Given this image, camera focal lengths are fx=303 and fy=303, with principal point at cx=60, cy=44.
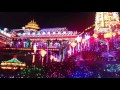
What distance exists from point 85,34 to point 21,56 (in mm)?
1014

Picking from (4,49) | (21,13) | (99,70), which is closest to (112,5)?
(99,70)

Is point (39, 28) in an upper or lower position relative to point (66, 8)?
lower

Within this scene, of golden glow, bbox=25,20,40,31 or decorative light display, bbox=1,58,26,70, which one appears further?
golden glow, bbox=25,20,40,31

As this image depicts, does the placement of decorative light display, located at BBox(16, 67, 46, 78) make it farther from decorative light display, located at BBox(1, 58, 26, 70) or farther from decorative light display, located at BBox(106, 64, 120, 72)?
decorative light display, located at BBox(106, 64, 120, 72)

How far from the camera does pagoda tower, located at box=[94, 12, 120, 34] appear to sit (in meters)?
4.57

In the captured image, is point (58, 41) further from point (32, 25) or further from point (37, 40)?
point (32, 25)

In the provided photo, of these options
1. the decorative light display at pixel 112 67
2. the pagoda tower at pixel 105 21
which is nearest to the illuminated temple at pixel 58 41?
the pagoda tower at pixel 105 21

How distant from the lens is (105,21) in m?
4.61

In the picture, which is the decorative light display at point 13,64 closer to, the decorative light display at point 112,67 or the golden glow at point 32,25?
the golden glow at point 32,25

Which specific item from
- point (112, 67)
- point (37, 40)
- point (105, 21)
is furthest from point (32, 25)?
point (112, 67)

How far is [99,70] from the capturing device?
4402mm

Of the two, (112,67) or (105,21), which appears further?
(105,21)

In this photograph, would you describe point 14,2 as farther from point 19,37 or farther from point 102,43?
point 102,43

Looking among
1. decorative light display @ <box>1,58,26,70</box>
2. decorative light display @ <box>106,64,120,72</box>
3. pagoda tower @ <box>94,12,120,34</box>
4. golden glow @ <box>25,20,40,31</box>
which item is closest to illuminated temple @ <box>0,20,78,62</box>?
golden glow @ <box>25,20,40,31</box>
